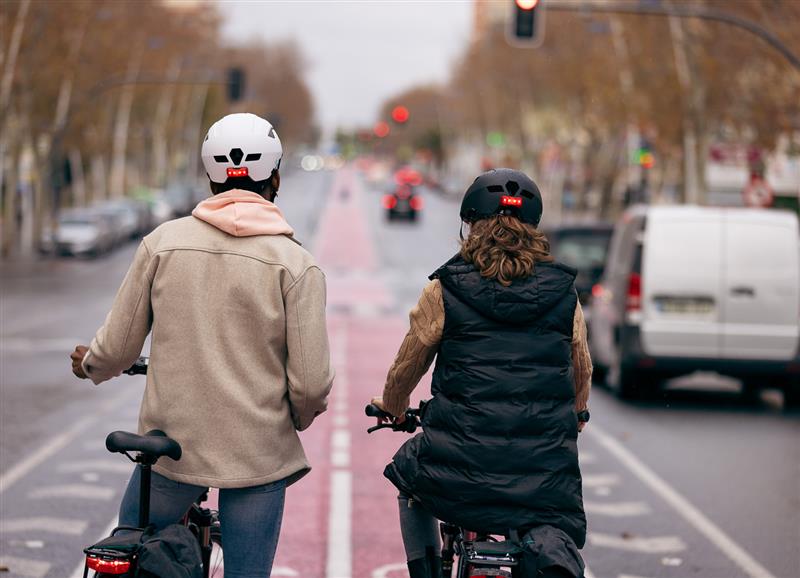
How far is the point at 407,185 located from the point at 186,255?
73019 mm

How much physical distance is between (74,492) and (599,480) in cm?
356

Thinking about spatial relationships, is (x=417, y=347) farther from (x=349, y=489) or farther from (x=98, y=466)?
(x=98, y=466)

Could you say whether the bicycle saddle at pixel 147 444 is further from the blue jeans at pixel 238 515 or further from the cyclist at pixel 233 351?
the blue jeans at pixel 238 515

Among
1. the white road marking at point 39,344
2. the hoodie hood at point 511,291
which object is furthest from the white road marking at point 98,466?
the white road marking at point 39,344

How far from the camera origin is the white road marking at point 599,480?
1021 centimetres

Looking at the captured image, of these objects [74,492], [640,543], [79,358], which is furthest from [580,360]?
[74,492]

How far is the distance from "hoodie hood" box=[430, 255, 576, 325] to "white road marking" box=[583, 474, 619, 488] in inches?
233

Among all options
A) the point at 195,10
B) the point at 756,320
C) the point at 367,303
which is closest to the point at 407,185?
the point at 195,10

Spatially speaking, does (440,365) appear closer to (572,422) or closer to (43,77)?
(572,422)

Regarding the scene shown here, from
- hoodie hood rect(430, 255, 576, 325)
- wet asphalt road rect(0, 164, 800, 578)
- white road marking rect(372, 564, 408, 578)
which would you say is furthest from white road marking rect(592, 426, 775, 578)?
hoodie hood rect(430, 255, 576, 325)

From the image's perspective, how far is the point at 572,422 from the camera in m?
4.32

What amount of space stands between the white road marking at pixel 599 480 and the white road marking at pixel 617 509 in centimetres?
60

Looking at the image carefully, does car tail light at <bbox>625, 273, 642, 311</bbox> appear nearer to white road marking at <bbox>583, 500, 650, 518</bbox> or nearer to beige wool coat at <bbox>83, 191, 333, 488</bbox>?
white road marking at <bbox>583, 500, 650, 518</bbox>

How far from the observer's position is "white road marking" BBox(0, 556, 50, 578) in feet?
23.2
